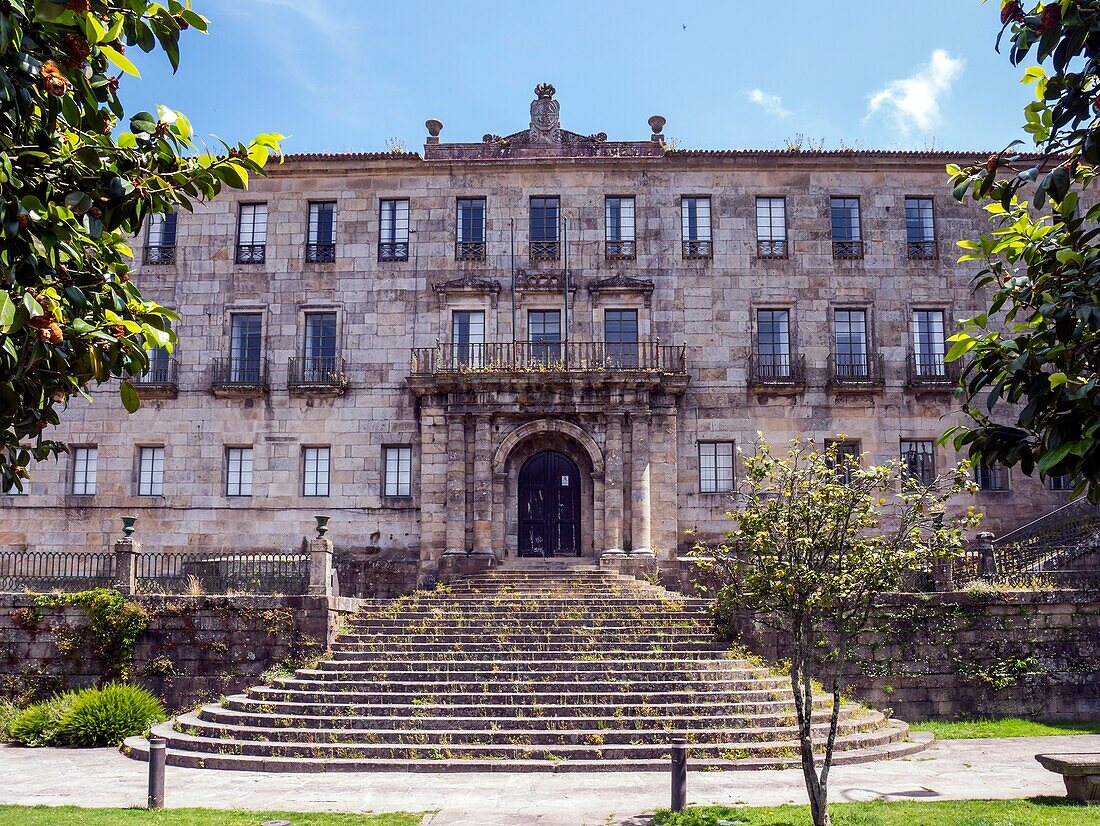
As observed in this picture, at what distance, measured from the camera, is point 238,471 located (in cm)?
2769

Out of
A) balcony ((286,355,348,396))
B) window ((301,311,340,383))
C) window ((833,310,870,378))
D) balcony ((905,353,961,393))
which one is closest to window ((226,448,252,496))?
balcony ((286,355,348,396))

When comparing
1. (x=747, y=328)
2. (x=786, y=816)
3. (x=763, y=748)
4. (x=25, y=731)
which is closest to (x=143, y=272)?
(x=25, y=731)

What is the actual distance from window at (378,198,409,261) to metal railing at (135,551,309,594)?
9115 mm

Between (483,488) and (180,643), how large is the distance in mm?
8461

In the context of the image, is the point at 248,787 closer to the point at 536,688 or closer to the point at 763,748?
the point at 536,688

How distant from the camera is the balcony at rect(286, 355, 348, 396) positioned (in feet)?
90.3

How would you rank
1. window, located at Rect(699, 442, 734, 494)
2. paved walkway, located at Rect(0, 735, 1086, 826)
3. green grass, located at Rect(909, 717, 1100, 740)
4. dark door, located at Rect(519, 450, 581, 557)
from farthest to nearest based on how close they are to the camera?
1. window, located at Rect(699, 442, 734, 494)
2. dark door, located at Rect(519, 450, 581, 557)
3. green grass, located at Rect(909, 717, 1100, 740)
4. paved walkway, located at Rect(0, 735, 1086, 826)

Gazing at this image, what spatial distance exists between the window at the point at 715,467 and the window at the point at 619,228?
233 inches

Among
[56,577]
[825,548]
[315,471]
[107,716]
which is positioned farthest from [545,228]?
[825,548]

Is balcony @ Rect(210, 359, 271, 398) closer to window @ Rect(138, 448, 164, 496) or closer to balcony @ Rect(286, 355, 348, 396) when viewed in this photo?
balcony @ Rect(286, 355, 348, 396)

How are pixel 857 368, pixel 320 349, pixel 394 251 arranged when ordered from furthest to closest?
1. pixel 394 251
2. pixel 320 349
3. pixel 857 368

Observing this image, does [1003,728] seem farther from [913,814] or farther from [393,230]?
[393,230]

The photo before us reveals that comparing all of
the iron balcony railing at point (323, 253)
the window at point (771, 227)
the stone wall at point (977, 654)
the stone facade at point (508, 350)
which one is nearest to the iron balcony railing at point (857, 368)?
the stone facade at point (508, 350)

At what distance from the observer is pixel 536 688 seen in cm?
1809
